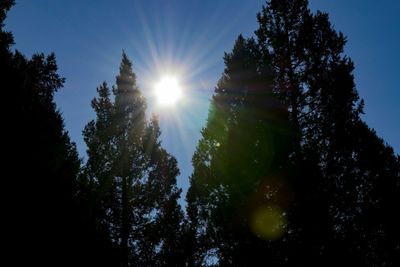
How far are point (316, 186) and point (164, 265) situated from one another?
852 centimetres

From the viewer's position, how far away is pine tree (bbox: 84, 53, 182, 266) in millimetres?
16547

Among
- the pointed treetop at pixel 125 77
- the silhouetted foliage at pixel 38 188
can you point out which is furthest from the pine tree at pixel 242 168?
the pointed treetop at pixel 125 77

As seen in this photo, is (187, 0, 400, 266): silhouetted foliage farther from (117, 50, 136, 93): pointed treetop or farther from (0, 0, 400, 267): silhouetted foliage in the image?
(117, 50, 136, 93): pointed treetop

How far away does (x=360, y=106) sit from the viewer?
12984 millimetres

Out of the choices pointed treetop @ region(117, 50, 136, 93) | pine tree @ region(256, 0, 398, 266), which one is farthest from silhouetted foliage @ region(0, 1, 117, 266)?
pointed treetop @ region(117, 50, 136, 93)

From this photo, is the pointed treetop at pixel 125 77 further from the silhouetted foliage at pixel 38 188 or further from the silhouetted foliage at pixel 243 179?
the silhouetted foliage at pixel 38 188

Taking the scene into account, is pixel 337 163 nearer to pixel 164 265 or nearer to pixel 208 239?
pixel 208 239

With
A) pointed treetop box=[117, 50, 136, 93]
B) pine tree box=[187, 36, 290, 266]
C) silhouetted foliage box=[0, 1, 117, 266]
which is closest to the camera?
silhouetted foliage box=[0, 1, 117, 266]

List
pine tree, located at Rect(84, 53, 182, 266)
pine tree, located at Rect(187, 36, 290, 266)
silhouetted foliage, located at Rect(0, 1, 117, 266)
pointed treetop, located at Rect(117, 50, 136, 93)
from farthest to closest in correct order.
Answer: pointed treetop, located at Rect(117, 50, 136, 93)
pine tree, located at Rect(84, 53, 182, 266)
pine tree, located at Rect(187, 36, 290, 266)
silhouetted foliage, located at Rect(0, 1, 117, 266)

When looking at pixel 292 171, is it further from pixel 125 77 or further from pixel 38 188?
pixel 125 77

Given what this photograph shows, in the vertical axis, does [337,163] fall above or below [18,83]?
below

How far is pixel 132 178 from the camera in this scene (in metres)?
17.5

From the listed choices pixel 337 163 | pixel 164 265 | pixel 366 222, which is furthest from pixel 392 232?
pixel 164 265

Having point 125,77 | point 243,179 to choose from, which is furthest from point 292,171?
point 125,77
